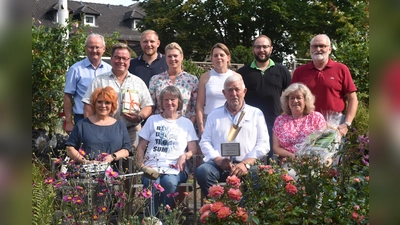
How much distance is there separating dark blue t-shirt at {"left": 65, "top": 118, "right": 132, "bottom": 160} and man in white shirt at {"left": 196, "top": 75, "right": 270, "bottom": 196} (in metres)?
0.81

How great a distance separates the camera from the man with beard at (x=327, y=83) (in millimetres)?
5211

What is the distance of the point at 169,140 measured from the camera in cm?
488

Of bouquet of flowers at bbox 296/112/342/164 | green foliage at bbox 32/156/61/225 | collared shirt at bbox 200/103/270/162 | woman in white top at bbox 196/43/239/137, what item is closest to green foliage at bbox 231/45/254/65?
woman in white top at bbox 196/43/239/137

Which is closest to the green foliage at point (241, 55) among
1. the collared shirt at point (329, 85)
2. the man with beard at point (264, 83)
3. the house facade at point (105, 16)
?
the man with beard at point (264, 83)

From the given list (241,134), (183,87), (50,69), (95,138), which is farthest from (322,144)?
(50,69)

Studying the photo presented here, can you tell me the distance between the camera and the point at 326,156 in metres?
4.27

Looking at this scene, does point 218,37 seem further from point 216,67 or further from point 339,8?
point 216,67

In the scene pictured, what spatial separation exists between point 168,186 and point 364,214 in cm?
222

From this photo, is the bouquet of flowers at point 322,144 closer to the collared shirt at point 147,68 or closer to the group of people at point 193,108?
the group of people at point 193,108

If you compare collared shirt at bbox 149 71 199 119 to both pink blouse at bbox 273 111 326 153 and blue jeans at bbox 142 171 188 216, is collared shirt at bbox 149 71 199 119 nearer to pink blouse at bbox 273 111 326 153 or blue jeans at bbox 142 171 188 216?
blue jeans at bbox 142 171 188 216
